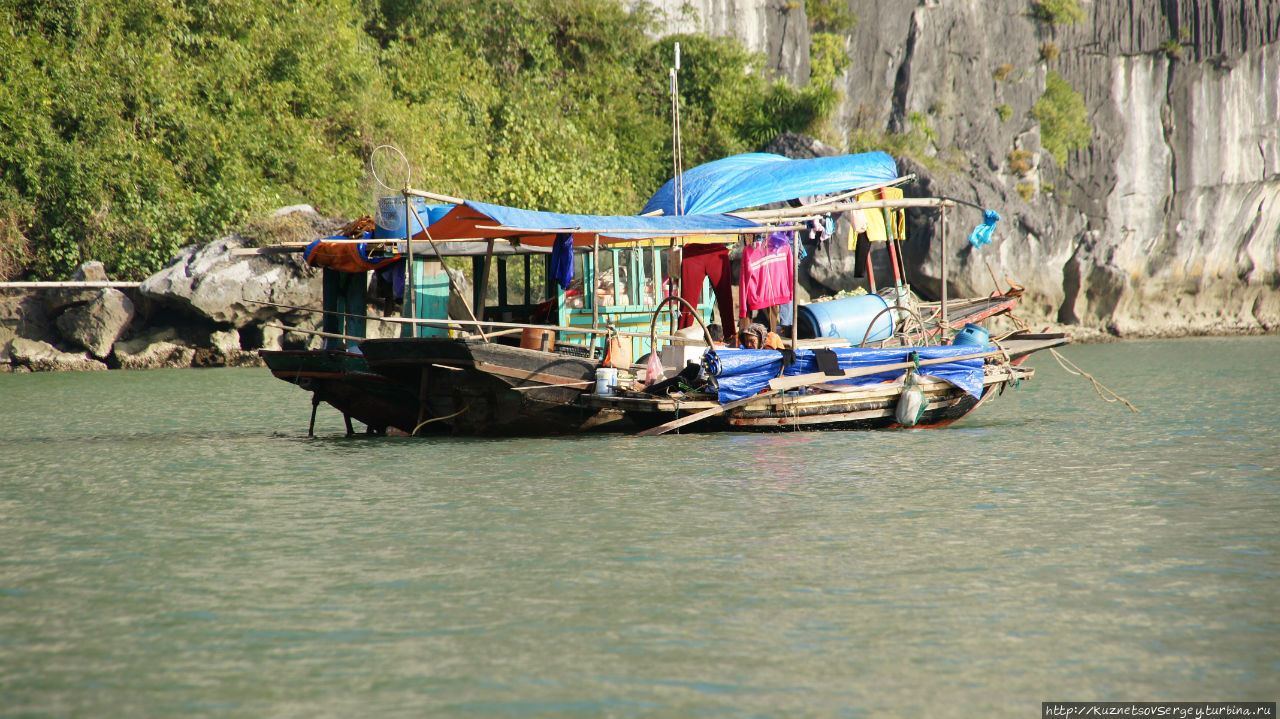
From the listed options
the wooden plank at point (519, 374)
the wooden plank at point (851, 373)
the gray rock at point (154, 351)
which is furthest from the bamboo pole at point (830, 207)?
the gray rock at point (154, 351)

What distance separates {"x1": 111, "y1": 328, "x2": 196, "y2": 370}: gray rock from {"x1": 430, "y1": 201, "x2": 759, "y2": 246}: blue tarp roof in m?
16.4

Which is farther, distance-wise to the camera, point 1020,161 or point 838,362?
point 1020,161

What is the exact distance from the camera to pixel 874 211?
50.8 ft

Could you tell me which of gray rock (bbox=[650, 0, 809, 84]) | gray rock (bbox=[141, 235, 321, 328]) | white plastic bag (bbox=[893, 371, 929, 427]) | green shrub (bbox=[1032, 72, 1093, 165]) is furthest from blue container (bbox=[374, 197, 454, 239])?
green shrub (bbox=[1032, 72, 1093, 165])

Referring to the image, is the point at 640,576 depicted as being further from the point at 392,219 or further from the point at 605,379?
the point at 392,219

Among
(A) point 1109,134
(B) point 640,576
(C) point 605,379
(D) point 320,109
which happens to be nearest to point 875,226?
(C) point 605,379

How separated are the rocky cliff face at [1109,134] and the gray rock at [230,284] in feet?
63.6

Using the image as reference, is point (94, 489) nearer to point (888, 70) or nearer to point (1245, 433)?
point (1245, 433)

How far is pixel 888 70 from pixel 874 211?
26.6 m

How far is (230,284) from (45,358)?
171 inches

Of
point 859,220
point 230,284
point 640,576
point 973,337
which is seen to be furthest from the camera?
point 230,284

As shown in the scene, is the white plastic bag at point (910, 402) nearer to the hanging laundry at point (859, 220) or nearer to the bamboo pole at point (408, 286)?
the hanging laundry at point (859, 220)

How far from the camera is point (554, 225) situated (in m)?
11.9

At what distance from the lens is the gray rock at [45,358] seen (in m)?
25.9
